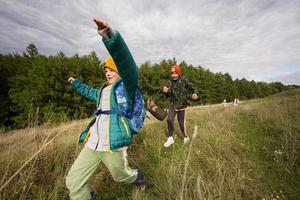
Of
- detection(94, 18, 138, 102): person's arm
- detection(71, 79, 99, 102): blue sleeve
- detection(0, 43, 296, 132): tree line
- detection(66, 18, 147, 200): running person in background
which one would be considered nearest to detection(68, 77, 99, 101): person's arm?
detection(71, 79, 99, 102): blue sleeve

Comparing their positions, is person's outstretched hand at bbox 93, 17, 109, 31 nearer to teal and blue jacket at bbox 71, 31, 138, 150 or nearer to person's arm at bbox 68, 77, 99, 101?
teal and blue jacket at bbox 71, 31, 138, 150

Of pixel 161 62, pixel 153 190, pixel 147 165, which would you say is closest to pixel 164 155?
pixel 147 165

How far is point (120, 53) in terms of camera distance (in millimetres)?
1650

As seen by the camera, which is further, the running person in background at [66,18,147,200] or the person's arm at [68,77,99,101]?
the person's arm at [68,77,99,101]

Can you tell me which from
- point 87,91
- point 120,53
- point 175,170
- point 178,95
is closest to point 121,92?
point 120,53

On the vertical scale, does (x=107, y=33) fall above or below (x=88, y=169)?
above

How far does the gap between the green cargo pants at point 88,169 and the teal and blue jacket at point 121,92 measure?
0.16 metres

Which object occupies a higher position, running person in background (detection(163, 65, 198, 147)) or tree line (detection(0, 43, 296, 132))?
tree line (detection(0, 43, 296, 132))

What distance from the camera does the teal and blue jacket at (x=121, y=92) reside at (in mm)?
1606

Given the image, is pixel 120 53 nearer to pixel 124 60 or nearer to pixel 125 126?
pixel 124 60

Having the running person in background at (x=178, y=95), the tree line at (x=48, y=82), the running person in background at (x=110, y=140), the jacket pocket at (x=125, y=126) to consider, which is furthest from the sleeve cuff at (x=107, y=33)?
the tree line at (x=48, y=82)

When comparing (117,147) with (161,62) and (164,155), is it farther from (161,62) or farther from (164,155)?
(161,62)

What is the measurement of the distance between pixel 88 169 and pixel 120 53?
1362 mm

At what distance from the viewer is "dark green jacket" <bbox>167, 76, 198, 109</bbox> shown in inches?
192
